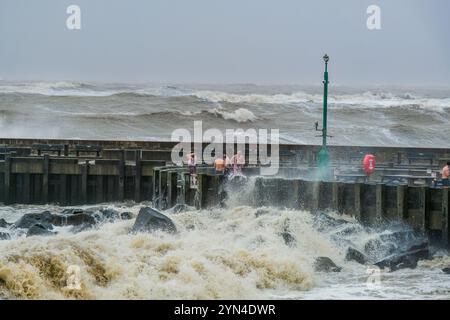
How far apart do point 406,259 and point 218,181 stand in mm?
5504

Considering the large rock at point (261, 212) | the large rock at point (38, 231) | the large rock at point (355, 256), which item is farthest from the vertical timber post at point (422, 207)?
the large rock at point (38, 231)

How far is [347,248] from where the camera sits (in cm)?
2134

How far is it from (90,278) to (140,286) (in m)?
0.82

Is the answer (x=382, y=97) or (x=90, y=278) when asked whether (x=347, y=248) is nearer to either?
(x=90, y=278)

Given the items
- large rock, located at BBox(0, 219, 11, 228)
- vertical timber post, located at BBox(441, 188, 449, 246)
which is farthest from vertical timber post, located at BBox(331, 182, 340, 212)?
large rock, located at BBox(0, 219, 11, 228)

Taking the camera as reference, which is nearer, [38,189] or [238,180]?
[238,180]

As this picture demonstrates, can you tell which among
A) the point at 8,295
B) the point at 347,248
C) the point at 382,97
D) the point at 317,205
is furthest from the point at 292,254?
the point at 382,97

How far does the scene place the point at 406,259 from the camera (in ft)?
67.9

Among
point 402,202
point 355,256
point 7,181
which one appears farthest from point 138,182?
point 355,256

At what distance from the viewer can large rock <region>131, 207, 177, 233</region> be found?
21.2 meters

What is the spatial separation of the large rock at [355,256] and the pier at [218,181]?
69.3 inches

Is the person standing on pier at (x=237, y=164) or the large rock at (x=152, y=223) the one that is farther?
the person standing on pier at (x=237, y=164)

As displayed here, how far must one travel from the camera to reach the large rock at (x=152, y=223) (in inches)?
835

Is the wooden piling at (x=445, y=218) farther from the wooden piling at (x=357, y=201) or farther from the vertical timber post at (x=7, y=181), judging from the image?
the vertical timber post at (x=7, y=181)
